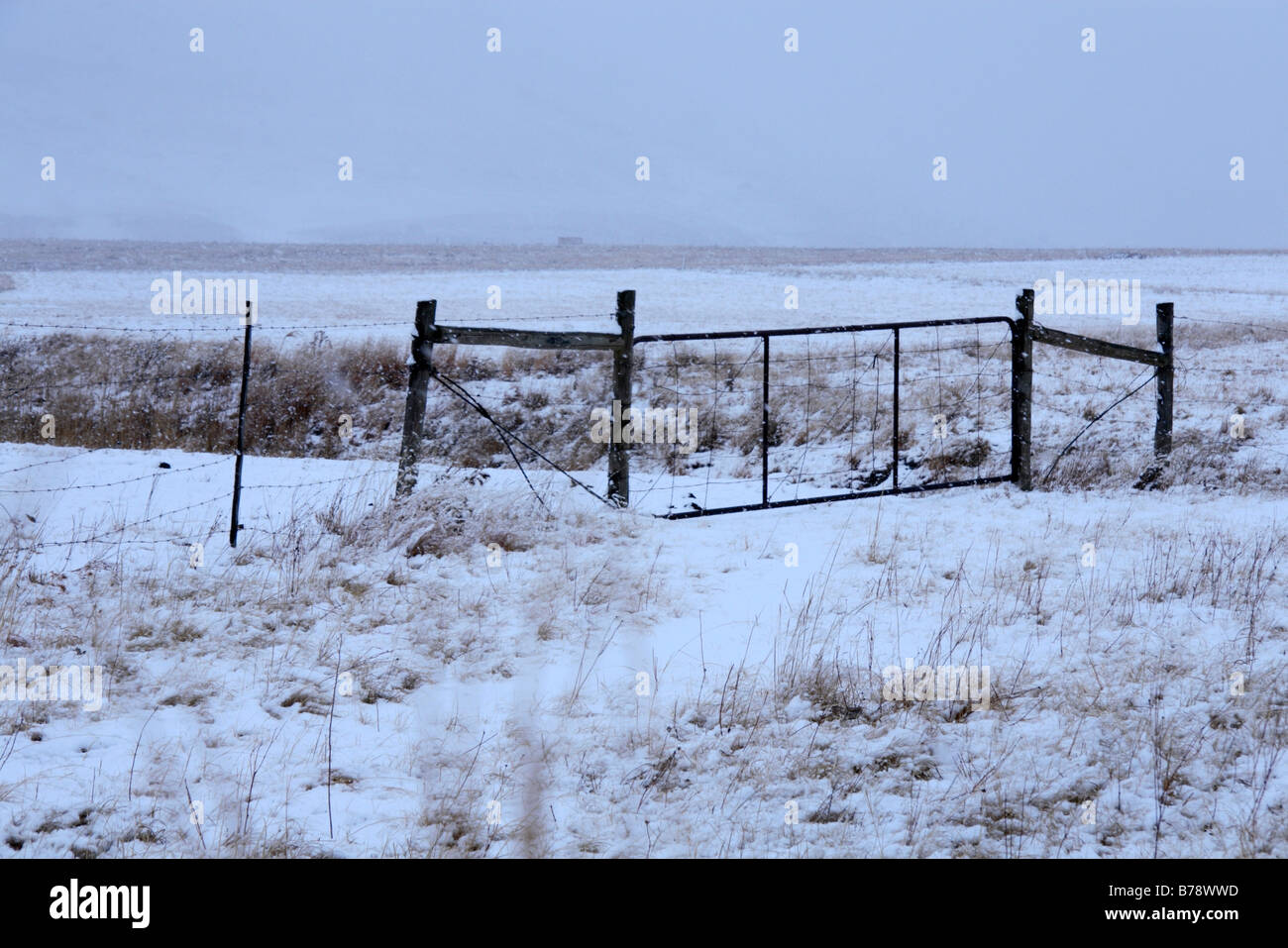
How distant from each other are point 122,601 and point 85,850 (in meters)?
2.98

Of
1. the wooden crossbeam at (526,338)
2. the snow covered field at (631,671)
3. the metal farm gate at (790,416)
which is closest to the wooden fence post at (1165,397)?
the metal farm gate at (790,416)

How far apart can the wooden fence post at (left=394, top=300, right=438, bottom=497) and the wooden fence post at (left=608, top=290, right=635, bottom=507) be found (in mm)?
1802

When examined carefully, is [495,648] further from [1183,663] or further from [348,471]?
[348,471]

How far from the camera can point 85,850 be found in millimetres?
4098

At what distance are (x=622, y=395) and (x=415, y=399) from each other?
6.47ft

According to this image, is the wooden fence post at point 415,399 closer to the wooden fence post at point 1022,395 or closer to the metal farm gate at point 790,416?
the metal farm gate at point 790,416

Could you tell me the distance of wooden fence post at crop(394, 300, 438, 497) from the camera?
938 cm

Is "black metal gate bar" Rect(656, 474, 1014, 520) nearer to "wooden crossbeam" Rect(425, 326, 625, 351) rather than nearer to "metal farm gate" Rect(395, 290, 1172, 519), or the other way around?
"metal farm gate" Rect(395, 290, 1172, 519)

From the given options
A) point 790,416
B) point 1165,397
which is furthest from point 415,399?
point 1165,397

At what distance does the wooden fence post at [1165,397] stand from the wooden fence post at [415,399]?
863cm

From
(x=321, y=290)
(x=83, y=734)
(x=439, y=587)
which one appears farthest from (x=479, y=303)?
(x=83, y=734)

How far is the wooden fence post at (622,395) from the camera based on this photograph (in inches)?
386

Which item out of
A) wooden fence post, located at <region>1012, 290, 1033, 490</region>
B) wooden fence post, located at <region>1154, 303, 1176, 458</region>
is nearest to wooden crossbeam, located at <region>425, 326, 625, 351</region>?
wooden fence post, located at <region>1012, 290, 1033, 490</region>

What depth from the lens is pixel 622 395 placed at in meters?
9.83
